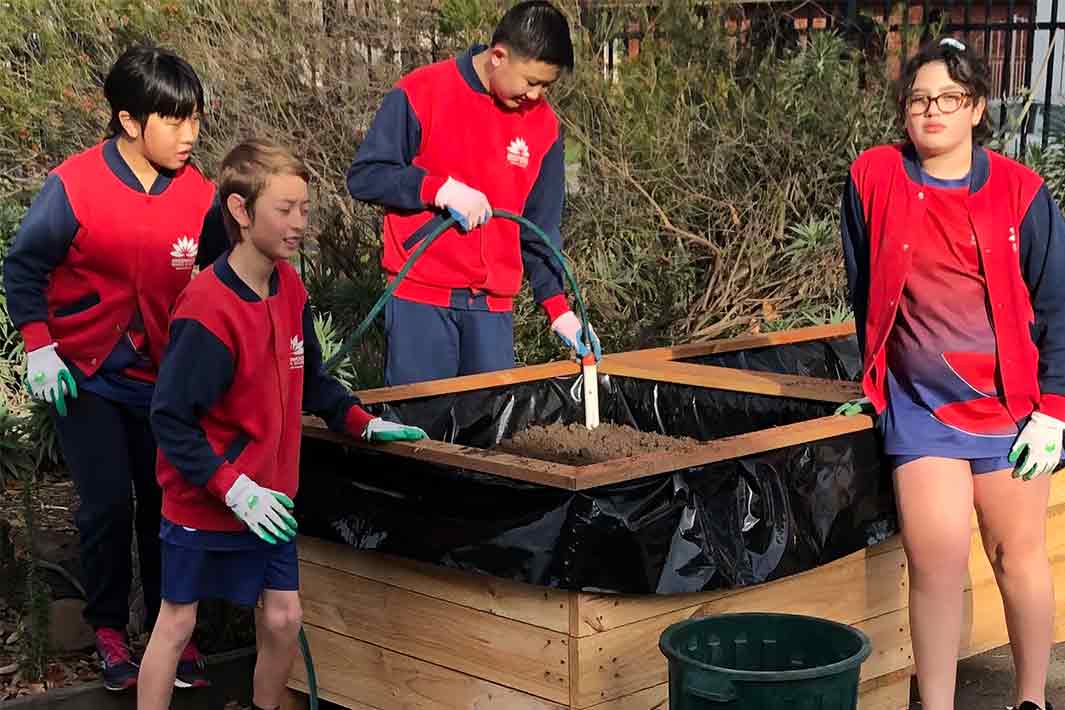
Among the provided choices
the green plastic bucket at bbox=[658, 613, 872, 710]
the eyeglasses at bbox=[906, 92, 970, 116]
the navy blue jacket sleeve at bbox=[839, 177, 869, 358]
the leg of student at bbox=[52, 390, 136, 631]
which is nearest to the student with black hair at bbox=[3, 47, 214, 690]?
the leg of student at bbox=[52, 390, 136, 631]

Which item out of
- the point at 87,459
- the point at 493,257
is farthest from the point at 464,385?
the point at 87,459

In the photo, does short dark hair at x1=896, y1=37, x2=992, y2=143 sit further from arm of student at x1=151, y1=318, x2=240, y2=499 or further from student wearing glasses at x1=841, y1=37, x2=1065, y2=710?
arm of student at x1=151, y1=318, x2=240, y2=499

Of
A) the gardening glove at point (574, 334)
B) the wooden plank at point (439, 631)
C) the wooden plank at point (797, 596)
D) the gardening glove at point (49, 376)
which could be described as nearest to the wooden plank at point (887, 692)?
the wooden plank at point (797, 596)

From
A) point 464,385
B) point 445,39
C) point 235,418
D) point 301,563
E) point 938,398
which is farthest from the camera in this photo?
point 445,39

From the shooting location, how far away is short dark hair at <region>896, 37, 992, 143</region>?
358 cm

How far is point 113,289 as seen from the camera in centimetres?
386

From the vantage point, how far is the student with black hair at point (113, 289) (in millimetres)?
3764

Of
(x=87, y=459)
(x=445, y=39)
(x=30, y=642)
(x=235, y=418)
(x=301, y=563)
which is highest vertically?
(x=445, y=39)

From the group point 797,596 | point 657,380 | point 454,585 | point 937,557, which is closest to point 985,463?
point 937,557

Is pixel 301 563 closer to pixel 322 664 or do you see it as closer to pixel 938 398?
pixel 322 664

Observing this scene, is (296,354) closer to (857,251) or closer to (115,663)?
(115,663)

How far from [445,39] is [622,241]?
1345 mm

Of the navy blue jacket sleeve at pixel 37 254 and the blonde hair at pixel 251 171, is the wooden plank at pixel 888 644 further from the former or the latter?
the navy blue jacket sleeve at pixel 37 254

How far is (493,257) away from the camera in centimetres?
452
